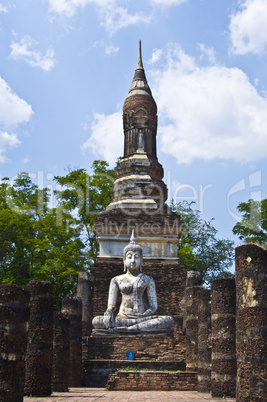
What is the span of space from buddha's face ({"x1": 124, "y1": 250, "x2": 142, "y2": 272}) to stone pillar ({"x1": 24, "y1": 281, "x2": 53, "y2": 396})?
899 centimetres

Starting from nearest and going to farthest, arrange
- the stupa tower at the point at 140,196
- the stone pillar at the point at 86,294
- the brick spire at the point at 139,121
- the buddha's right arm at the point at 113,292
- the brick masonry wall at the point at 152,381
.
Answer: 1. the brick masonry wall at the point at 152,381
2. the buddha's right arm at the point at 113,292
3. the stone pillar at the point at 86,294
4. the stupa tower at the point at 140,196
5. the brick spire at the point at 139,121

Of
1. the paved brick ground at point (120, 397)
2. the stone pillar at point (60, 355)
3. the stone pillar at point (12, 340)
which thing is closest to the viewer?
the stone pillar at point (12, 340)

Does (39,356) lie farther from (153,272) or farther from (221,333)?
(153,272)

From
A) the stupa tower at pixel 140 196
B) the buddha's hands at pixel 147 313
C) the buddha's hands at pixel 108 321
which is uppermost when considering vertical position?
the stupa tower at pixel 140 196

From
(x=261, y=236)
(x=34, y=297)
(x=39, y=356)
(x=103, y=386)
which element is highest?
(x=261, y=236)

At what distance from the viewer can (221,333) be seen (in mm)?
9055

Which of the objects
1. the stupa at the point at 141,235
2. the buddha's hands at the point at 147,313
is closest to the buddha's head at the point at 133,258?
the buddha's hands at the point at 147,313

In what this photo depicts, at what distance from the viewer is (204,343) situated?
11.4 m

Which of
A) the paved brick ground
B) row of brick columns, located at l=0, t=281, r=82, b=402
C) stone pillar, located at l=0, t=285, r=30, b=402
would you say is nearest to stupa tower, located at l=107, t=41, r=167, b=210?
row of brick columns, located at l=0, t=281, r=82, b=402

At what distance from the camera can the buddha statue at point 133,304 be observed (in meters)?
16.8

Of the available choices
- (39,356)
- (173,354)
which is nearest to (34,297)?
(39,356)

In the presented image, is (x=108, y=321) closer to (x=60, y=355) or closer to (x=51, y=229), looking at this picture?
(x=60, y=355)

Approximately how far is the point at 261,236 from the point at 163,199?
19.4 ft

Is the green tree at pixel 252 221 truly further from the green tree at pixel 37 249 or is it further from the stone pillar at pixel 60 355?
the stone pillar at pixel 60 355
